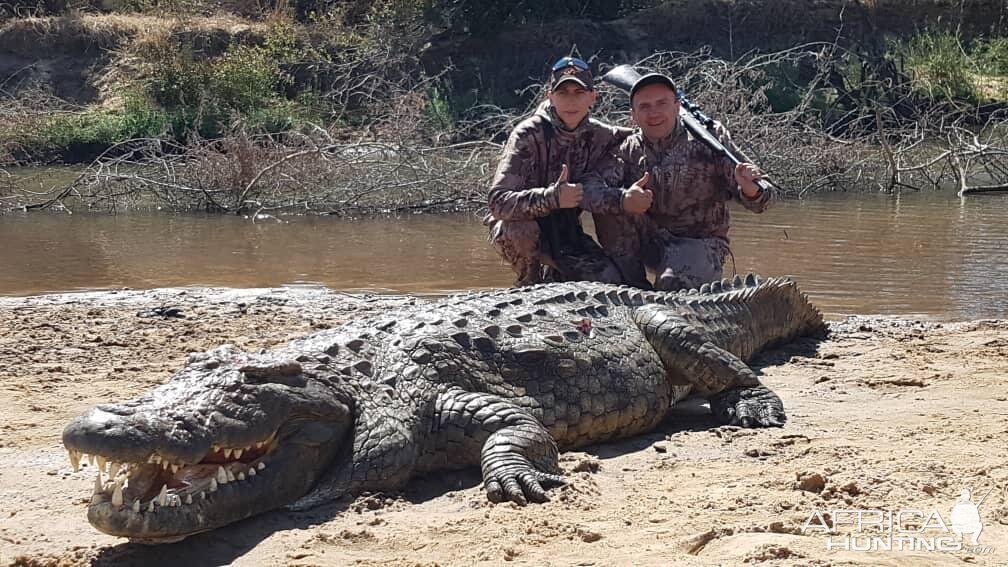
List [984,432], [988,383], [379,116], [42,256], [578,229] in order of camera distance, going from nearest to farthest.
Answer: [984,432]
[988,383]
[578,229]
[42,256]
[379,116]

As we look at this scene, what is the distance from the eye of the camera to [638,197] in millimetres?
5438

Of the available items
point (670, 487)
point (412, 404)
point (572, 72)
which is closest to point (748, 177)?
point (572, 72)

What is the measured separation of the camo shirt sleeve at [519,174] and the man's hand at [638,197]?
1.49 feet

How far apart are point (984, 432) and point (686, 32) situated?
74.0ft

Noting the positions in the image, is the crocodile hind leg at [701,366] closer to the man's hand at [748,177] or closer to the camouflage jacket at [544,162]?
the man's hand at [748,177]

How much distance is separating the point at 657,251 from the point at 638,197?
2.01 ft

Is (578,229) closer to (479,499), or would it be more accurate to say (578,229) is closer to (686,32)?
(479,499)

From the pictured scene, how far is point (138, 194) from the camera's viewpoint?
13492 mm

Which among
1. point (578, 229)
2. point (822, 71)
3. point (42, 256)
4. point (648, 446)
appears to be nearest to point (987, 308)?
point (578, 229)

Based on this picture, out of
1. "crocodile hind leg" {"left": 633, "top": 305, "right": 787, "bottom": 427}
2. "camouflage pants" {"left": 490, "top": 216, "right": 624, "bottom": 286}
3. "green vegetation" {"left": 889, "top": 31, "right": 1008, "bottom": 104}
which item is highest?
"green vegetation" {"left": 889, "top": 31, "right": 1008, "bottom": 104}

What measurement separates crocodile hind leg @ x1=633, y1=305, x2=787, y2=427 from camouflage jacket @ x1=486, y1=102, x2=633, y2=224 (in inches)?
47.7

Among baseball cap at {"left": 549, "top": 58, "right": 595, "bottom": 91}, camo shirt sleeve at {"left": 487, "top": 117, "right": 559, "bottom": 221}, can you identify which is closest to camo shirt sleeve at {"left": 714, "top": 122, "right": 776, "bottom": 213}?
baseball cap at {"left": 549, "top": 58, "right": 595, "bottom": 91}

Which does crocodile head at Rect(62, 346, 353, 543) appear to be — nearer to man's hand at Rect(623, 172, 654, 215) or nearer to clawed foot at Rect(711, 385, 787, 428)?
clawed foot at Rect(711, 385, 787, 428)

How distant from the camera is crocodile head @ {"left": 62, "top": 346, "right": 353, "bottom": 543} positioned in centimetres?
276
